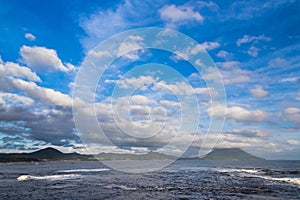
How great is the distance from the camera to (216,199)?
31531 mm

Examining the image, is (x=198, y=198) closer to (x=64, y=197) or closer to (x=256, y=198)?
(x=256, y=198)

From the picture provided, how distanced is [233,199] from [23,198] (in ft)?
88.5

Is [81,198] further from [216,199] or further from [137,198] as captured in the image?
[216,199]

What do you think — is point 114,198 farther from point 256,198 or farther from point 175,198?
point 256,198

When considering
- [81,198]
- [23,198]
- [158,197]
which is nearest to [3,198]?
[23,198]

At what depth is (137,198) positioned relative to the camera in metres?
32.2

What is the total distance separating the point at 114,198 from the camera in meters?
32.4

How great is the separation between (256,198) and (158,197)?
40.2 feet

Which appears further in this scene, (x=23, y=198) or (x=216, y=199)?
(x=23, y=198)

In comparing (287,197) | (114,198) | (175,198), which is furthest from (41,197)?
(287,197)

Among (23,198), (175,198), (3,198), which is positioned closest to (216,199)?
(175,198)

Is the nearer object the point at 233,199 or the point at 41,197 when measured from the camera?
the point at 233,199

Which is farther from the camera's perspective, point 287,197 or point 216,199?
point 287,197

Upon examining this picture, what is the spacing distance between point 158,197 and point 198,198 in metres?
5.01
